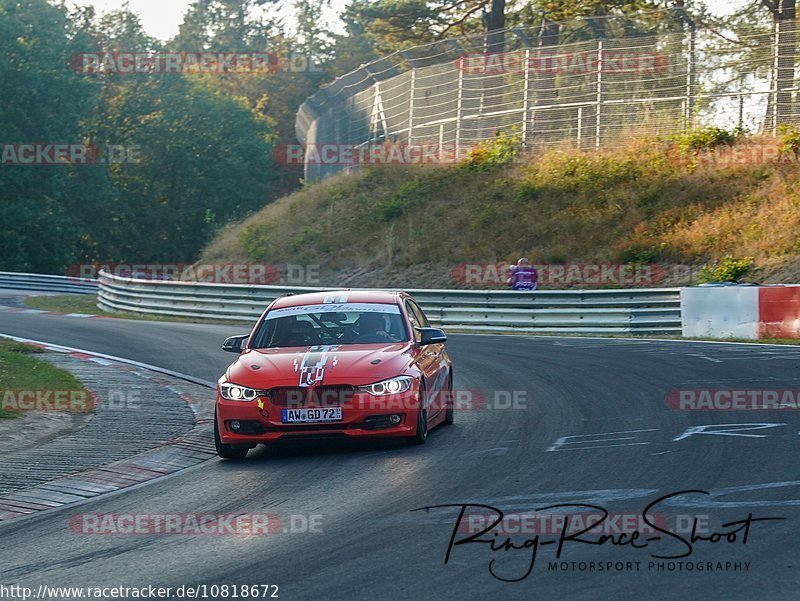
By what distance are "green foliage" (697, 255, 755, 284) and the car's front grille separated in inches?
739

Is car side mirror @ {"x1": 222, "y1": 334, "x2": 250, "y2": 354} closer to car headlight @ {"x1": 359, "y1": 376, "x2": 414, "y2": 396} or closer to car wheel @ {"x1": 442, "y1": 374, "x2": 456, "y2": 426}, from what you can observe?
car headlight @ {"x1": 359, "y1": 376, "x2": 414, "y2": 396}

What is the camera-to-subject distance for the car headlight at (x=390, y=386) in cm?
1033

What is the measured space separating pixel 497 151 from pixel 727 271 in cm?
1117

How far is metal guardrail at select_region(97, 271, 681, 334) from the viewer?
23453 mm

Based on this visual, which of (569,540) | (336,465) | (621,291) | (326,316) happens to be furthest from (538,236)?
(569,540)

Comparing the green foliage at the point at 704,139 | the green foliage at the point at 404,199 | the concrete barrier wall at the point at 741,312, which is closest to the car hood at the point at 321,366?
the concrete barrier wall at the point at 741,312

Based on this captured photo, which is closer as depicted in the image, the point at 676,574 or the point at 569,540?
the point at 676,574

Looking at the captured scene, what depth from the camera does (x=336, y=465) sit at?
986 cm

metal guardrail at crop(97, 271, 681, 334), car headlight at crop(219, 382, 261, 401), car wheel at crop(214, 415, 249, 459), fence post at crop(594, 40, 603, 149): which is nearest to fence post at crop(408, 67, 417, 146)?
fence post at crop(594, 40, 603, 149)

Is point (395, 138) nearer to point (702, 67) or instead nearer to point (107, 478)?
point (702, 67)

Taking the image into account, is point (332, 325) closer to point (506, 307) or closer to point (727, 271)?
point (506, 307)

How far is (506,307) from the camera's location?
25938mm

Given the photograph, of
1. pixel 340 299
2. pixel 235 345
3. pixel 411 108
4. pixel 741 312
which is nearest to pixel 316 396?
pixel 235 345

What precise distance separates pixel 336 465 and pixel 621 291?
1495cm
